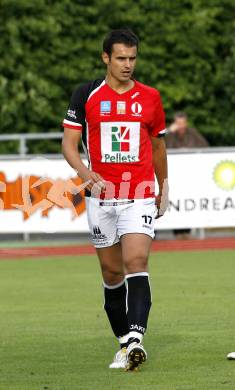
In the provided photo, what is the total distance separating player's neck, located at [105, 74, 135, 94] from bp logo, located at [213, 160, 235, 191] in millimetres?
12165

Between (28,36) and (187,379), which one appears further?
(28,36)

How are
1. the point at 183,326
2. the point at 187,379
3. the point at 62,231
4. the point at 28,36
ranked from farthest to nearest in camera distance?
the point at 28,36, the point at 62,231, the point at 183,326, the point at 187,379

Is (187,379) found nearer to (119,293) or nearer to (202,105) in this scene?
(119,293)

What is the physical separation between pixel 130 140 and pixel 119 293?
1.17 m

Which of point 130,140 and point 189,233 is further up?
point 130,140

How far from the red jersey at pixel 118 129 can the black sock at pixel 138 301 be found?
559mm

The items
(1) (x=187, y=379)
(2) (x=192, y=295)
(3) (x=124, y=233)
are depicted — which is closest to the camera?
(1) (x=187, y=379)

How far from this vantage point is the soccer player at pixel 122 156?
916 cm

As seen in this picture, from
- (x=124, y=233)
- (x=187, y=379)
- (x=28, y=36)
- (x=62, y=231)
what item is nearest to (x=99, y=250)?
(x=124, y=233)

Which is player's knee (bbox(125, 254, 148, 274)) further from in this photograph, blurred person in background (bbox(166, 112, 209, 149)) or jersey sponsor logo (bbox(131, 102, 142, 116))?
blurred person in background (bbox(166, 112, 209, 149))

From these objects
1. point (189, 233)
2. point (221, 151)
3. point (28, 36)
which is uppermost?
point (28, 36)

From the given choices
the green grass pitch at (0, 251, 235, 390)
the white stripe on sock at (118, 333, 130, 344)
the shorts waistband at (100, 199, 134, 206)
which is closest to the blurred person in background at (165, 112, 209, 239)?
the green grass pitch at (0, 251, 235, 390)

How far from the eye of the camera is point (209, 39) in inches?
1163

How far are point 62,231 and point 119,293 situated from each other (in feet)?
37.6
